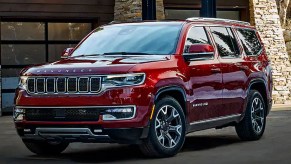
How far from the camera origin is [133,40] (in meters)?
10.3

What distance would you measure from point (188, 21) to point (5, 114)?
37.2 feet

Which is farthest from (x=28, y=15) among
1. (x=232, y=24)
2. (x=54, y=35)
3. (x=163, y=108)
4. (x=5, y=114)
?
(x=163, y=108)

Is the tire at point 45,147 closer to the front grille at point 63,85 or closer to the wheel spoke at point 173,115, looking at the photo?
the front grille at point 63,85

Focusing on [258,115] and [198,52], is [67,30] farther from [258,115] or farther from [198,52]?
[198,52]

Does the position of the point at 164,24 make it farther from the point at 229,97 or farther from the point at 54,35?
the point at 54,35

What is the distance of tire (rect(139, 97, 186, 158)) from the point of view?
929cm

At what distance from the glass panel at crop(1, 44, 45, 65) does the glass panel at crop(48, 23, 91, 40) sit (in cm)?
53

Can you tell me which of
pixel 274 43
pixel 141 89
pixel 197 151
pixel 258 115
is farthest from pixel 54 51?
pixel 141 89

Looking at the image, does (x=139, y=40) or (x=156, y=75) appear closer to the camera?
(x=156, y=75)

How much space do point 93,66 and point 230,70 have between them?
2.67 metres

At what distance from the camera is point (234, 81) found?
36.4ft

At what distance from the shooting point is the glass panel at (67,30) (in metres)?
21.8

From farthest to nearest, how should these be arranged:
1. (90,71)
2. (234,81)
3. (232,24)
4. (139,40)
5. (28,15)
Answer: (28,15) < (232,24) < (234,81) < (139,40) < (90,71)

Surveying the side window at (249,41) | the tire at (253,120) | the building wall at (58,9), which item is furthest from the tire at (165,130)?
the building wall at (58,9)
